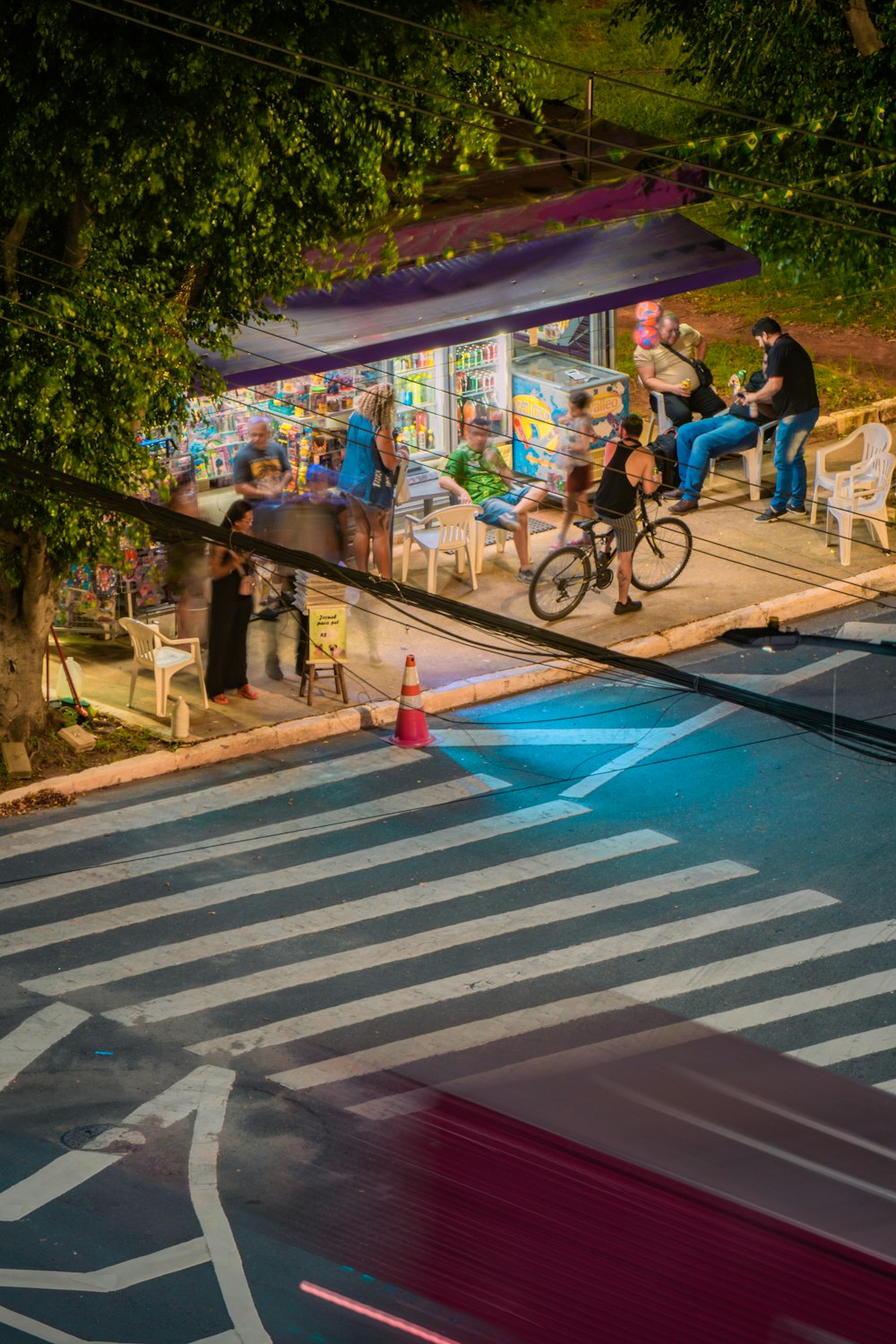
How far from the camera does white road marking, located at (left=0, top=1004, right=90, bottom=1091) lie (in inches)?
421

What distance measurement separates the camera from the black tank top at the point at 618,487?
56.6 ft

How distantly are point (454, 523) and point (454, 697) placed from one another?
2463 millimetres

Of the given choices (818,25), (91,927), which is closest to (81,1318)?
(91,927)

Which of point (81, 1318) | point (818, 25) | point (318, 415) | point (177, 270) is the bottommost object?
point (81, 1318)

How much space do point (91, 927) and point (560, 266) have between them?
9110 millimetres

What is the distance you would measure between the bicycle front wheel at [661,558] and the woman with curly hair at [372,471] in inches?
94.6

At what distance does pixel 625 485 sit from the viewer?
56.7 ft

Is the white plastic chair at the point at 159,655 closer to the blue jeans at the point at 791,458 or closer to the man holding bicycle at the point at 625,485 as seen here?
the man holding bicycle at the point at 625,485

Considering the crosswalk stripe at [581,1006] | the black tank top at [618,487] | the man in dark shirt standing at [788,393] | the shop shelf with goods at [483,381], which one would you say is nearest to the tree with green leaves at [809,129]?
the man in dark shirt standing at [788,393]

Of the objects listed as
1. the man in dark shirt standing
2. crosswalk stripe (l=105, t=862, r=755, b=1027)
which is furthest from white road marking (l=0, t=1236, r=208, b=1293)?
the man in dark shirt standing

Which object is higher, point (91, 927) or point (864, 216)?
point (864, 216)

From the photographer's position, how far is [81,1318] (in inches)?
A: 329

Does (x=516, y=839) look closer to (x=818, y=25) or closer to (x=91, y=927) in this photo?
(x=91, y=927)

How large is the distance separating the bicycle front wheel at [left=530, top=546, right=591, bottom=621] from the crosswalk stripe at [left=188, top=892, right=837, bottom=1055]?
5376 millimetres
